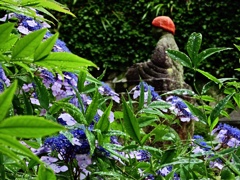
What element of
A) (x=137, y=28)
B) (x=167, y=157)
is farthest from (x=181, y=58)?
(x=137, y=28)

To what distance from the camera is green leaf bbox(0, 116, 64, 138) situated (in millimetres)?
371

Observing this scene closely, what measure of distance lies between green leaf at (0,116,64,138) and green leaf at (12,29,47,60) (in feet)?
0.44

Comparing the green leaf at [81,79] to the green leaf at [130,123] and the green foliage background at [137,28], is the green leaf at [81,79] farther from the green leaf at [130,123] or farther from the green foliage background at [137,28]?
the green foliage background at [137,28]

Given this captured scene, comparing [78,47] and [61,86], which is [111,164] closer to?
[61,86]

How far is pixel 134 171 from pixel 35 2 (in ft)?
1.21

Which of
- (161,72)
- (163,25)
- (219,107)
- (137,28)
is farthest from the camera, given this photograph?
(137,28)

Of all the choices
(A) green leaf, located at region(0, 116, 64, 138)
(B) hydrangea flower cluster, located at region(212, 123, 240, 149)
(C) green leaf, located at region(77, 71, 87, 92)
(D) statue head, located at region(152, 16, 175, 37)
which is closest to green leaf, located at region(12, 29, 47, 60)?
(A) green leaf, located at region(0, 116, 64, 138)

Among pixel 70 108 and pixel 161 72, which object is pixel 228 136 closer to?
pixel 70 108

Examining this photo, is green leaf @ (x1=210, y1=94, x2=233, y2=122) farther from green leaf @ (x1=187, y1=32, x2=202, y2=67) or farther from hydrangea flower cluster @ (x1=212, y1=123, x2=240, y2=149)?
hydrangea flower cluster @ (x1=212, y1=123, x2=240, y2=149)

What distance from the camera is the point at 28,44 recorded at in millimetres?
500

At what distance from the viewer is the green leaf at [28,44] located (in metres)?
0.49

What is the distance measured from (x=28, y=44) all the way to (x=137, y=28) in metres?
7.09

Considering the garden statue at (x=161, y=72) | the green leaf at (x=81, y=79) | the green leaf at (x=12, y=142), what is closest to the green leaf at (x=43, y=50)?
the green leaf at (x=12, y=142)

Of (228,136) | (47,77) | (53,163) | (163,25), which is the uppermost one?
(47,77)
